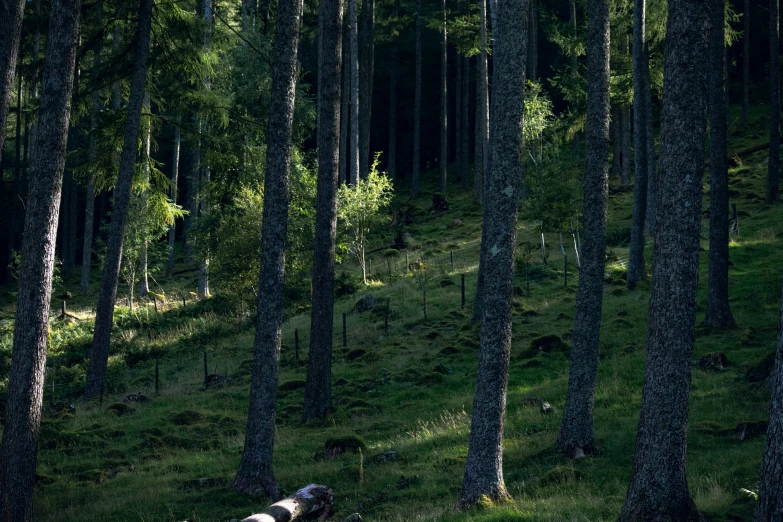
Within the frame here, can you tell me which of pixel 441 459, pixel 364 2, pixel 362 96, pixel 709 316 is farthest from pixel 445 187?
pixel 441 459

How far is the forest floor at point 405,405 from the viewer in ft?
37.9

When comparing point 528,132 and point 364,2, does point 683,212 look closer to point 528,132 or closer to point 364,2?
point 528,132

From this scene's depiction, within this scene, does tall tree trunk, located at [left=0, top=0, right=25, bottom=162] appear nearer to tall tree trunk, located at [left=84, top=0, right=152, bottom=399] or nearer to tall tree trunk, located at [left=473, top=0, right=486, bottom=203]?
tall tree trunk, located at [left=84, top=0, right=152, bottom=399]

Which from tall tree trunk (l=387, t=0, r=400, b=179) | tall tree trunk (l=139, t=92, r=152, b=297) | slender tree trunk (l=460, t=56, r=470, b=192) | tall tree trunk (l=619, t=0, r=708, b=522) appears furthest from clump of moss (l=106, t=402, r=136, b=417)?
slender tree trunk (l=460, t=56, r=470, b=192)

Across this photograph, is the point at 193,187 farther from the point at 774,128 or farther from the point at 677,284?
the point at 677,284

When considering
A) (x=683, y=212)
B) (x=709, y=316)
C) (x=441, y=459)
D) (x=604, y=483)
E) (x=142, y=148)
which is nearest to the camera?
(x=683, y=212)

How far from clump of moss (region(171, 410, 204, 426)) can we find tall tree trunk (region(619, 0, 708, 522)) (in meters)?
12.8

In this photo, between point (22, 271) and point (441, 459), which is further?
point (441, 459)

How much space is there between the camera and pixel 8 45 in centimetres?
1295

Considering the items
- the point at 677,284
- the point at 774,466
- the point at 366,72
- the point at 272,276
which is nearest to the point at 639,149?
the point at 272,276

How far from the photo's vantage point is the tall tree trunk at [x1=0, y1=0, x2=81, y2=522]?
1120 cm

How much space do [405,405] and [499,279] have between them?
28.8ft

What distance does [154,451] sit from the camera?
16125mm

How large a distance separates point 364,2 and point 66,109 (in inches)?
1551
